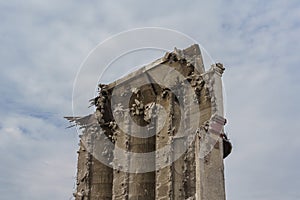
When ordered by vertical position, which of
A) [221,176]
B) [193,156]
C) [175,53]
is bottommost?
[221,176]

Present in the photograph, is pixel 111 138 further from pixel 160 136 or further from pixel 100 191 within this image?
pixel 160 136

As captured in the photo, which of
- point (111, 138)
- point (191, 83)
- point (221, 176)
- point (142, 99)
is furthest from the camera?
point (111, 138)

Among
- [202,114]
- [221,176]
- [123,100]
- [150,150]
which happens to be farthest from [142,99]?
[221,176]

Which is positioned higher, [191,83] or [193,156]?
[191,83]

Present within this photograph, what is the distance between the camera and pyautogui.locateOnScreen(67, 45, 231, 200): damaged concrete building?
396 inches

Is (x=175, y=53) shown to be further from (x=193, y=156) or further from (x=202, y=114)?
(x=193, y=156)

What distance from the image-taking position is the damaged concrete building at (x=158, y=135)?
10.1 meters

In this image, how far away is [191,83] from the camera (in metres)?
12.1

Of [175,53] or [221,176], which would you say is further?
[175,53]

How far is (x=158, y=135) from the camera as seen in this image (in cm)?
1226

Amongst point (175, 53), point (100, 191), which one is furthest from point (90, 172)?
point (175, 53)

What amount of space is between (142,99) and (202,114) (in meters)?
2.70

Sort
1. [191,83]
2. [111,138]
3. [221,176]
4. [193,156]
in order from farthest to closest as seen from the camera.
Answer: [111,138]
[191,83]
[193,156]
[221,176]

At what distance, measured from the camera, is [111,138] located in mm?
14531
